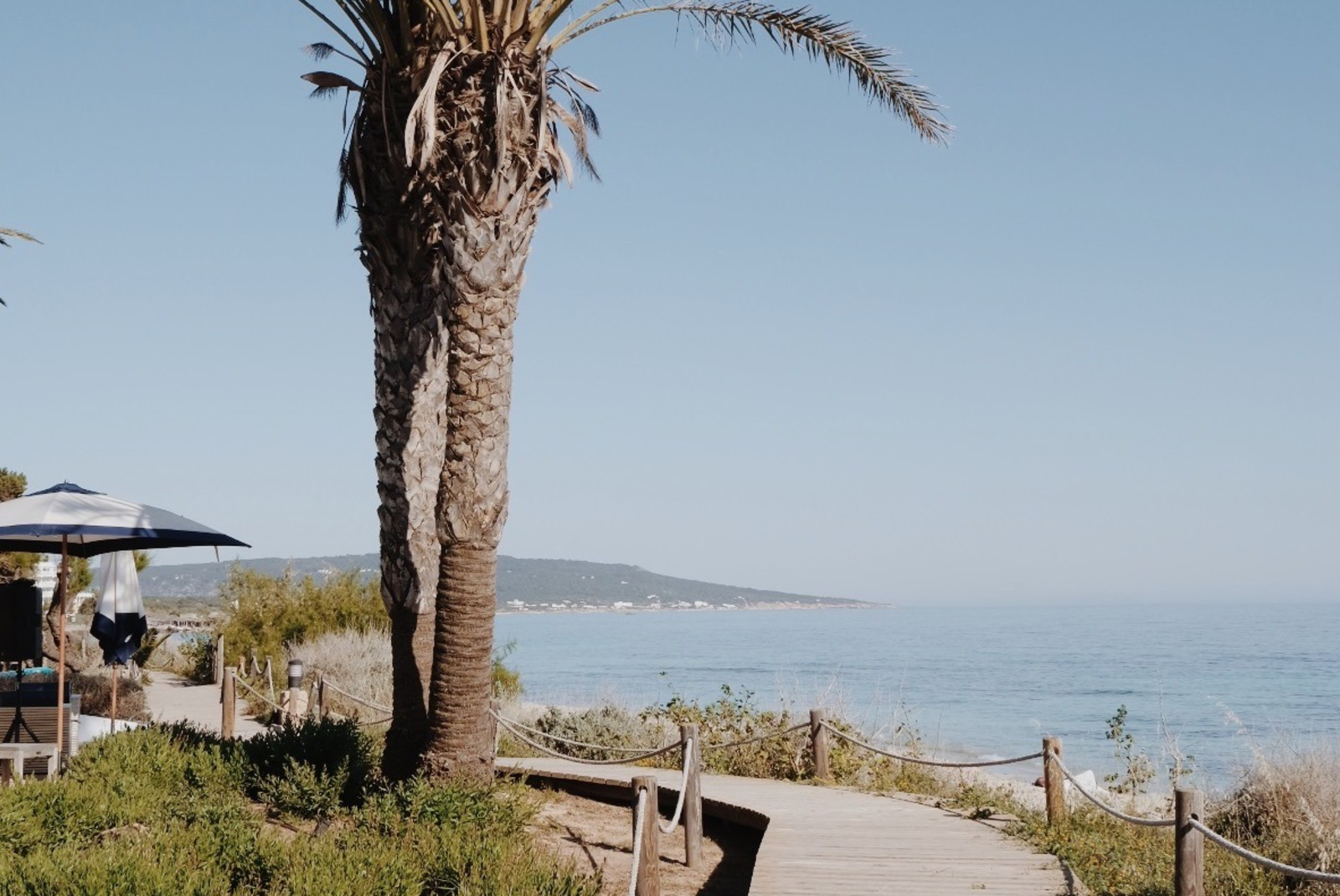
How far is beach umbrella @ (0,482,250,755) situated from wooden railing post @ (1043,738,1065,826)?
767 centimetres

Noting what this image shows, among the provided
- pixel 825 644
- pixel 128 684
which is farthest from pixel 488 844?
pixel 825 644

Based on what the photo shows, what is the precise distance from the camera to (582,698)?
19531 mm

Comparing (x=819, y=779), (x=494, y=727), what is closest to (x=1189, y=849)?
(x=819, y=779)

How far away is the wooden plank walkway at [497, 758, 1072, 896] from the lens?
318 inches

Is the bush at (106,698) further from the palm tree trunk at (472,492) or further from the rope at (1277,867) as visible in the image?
the rope at (1277,867)

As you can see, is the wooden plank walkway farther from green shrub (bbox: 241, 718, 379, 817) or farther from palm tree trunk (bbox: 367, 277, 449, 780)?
green shrub (bbox: 241, 718, 379, 817)

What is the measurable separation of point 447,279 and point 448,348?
539 mm

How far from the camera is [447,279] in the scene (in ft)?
31.6

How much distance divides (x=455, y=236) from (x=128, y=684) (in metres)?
13.8

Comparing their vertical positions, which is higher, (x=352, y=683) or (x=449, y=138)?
(x=449, y=138)

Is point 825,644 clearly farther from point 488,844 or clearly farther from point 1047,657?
point 488,844

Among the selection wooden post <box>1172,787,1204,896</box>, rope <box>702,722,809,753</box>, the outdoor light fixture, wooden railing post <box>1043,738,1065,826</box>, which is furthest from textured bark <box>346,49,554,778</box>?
the outdoor light fixture

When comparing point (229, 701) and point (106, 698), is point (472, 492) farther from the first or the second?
point (106, 698)

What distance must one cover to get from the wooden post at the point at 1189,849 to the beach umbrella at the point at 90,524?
334 inches
